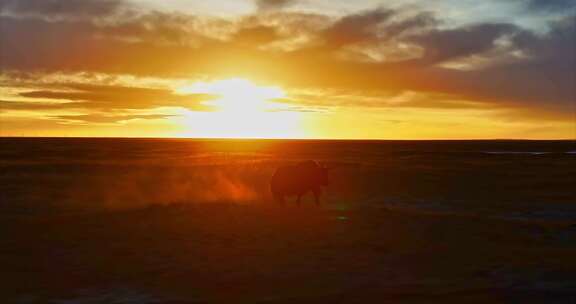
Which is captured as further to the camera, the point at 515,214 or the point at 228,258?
the point at 515,214

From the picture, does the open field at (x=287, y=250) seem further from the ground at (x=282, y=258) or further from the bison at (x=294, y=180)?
the bison at (x=294, y=180)

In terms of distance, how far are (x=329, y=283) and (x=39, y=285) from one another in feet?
16.4

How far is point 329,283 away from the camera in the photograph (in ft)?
34.7

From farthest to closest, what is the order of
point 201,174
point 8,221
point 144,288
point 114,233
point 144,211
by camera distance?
1. point 201,174
2. point 144,211
3. point 8,221
4. point 114,233
5. point 144,288

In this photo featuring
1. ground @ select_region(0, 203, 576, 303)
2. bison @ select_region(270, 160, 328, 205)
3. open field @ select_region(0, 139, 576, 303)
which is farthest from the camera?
bison @ select_region(270, 160, 328, 205)

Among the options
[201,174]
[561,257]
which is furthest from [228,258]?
[201,174]

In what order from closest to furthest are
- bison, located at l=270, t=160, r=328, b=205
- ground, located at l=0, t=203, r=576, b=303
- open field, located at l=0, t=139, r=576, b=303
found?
ground, located at l=0, t=203, r=576, b=303, open field, located at l=0, t=139, r=576, b=303, bison, located at l=270, t=160, r=328, b=205

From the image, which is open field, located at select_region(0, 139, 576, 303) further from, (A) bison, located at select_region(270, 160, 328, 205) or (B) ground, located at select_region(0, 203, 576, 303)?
(A) bison, located at select_region(270, 160, 328, 205)

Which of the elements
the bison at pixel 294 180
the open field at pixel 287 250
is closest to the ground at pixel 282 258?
the open field at pixel 287 250

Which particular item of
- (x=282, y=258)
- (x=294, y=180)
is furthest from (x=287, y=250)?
(x=294, y=180)

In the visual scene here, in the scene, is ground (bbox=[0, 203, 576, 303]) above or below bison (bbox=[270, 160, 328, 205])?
below

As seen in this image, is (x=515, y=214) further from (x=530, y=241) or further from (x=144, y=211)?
(x=144, y=211)

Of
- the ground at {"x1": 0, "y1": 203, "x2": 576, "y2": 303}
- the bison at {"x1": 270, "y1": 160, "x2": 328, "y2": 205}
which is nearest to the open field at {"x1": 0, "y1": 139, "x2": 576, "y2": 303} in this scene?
the ground at {"x1": 0, "y1": 203, "x2": 576, "y2": 303}

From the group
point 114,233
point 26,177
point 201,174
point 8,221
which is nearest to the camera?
point 114,233
